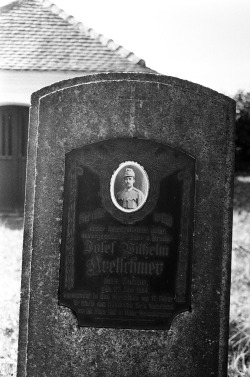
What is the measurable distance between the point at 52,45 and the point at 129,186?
7427 millimetres

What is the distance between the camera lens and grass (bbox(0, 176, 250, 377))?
3.63 metres

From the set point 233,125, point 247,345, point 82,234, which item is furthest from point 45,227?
point 247,345

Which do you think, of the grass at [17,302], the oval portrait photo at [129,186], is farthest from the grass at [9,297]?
the oval portrait photo at [129,186]

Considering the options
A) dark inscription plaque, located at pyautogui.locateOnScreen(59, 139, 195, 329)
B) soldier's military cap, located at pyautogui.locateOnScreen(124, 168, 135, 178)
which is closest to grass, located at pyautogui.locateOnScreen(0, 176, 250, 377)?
dark inscription plaque, located at pyautogui.locateOnScreen(59, 139, 195, 329)

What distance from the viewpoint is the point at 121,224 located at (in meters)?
2.91

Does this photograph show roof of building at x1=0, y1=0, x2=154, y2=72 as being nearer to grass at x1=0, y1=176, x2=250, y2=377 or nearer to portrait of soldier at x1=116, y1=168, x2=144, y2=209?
grass at x1=0, y1=176, x2=250, y2=377

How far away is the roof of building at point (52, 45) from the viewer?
9.40m

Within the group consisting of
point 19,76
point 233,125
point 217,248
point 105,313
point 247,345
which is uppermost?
point 19,76

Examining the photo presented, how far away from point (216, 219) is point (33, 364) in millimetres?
1190

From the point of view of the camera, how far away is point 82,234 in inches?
113

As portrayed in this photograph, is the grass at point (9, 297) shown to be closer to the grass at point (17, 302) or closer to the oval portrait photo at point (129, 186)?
the grass at point (17, 302)

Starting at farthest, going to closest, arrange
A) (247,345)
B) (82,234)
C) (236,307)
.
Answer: (236,307) → (247,345) → (82,234)

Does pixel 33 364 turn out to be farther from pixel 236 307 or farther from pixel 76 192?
pixel 236 307

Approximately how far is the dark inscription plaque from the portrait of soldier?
0.02 metres
